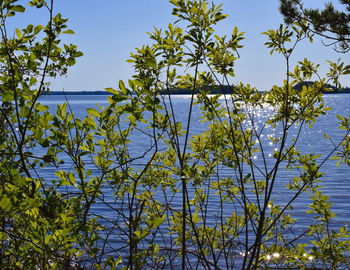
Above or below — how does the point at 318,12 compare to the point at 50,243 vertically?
above

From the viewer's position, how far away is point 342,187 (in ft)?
68.0

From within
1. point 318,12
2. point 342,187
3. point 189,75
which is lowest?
Answer: point 342,187

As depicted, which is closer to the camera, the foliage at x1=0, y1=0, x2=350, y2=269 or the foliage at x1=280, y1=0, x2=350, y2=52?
the foliage at x1=0, y1=0, x2=350, y2=269

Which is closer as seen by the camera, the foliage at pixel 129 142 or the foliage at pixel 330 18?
the foliage at pixel 129 142

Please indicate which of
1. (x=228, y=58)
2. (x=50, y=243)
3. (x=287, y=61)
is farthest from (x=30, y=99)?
(x=287, y=61)

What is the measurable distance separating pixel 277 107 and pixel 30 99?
7.13 ft

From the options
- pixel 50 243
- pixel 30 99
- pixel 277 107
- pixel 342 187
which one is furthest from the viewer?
pixel 342 187

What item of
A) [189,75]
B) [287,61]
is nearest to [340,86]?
[287,61]

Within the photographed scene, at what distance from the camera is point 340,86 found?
3887 mm

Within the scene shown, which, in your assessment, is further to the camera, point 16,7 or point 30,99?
point 30,99

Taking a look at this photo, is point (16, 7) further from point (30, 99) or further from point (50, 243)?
point (50, 243)

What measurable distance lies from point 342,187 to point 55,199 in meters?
19.5

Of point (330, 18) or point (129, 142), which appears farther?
point (330, 18)

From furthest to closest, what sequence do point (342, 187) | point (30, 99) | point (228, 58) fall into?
point (342, 187) < point (228, 58) < point (30, 99)
